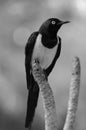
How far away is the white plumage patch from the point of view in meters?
4.17

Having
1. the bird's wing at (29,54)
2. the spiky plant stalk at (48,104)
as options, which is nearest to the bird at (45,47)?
the bird's wing at (29,54)

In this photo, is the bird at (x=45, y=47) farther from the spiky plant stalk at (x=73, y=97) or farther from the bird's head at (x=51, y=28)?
the spiky plant stalk at (x=73, y=97)

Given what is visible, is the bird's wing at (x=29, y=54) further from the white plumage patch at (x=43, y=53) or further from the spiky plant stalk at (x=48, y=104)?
the spiky plant stalk at (x=48, y=104)

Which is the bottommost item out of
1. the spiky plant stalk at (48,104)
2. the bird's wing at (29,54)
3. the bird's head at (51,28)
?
the bird's wing at (29,54)

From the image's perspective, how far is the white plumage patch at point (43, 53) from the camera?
13.7ft

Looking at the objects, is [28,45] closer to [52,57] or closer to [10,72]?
[52,57]

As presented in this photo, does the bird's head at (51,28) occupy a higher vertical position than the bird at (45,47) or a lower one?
higher

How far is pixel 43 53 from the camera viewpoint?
416 cm

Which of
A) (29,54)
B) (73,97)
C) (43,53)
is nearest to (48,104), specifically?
(73,97)

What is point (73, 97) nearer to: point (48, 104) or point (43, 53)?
point (48, 104)

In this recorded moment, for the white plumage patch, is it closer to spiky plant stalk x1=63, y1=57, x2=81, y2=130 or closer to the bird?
the bird

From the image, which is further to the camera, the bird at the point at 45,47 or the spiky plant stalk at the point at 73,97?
the bird at the point at 45,47

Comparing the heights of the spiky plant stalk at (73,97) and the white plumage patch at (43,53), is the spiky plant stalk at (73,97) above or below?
above

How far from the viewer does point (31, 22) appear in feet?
31.8
